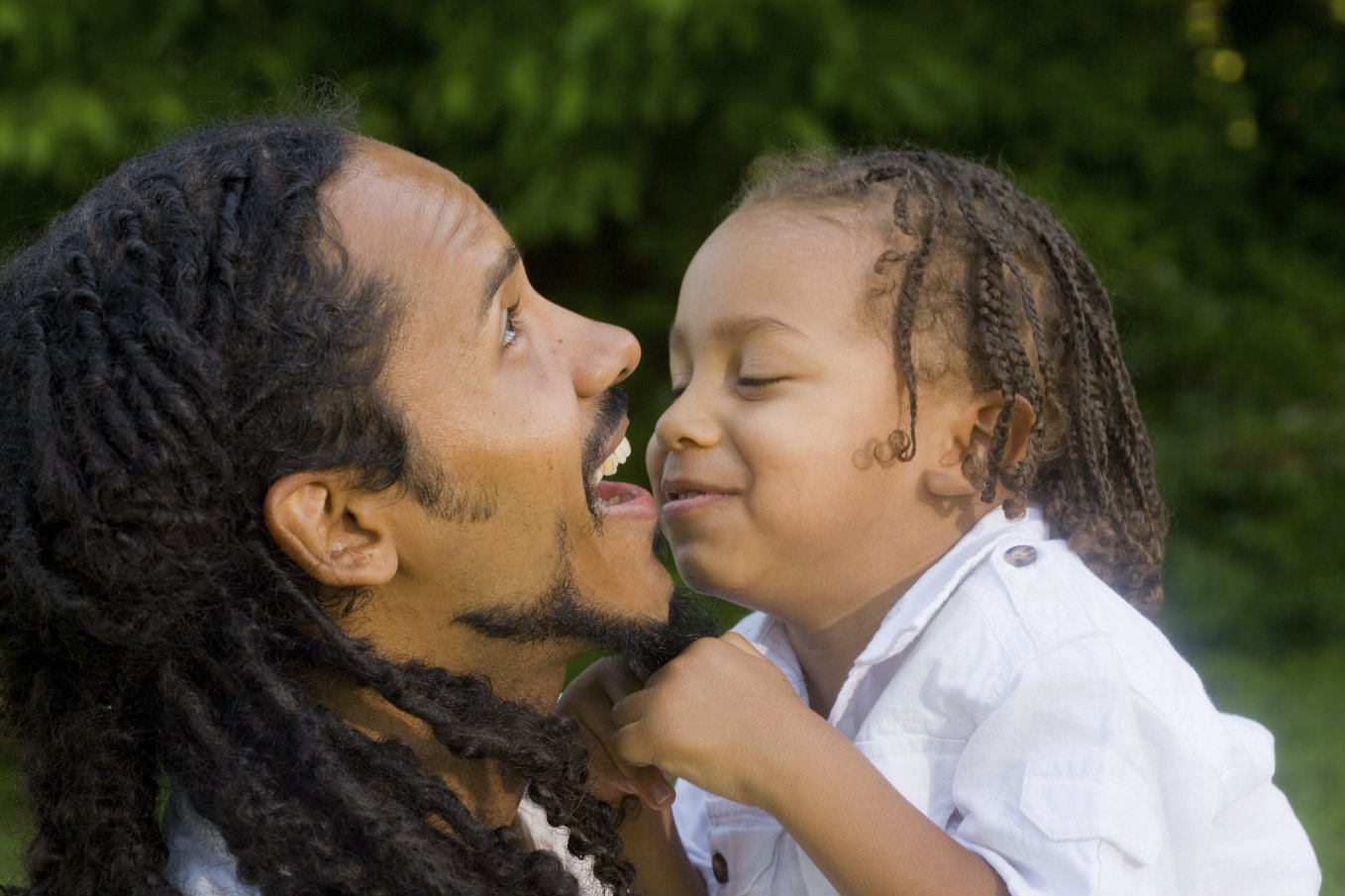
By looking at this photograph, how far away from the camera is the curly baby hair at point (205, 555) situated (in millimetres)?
1795

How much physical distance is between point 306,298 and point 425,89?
336 cm

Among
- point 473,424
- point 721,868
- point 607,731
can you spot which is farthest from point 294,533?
point 721,868

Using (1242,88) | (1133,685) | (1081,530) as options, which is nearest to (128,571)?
(1133,685)

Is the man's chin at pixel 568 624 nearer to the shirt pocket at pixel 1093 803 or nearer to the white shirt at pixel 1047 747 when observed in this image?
the white shirt at pixel 1047 747

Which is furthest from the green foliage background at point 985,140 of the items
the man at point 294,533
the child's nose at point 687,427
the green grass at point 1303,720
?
the child's nose at point 687,427

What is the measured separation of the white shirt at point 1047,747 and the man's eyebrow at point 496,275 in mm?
875

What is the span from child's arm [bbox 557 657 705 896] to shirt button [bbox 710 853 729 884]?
104 mm

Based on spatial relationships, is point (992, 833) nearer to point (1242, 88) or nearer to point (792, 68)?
point (792, 68)

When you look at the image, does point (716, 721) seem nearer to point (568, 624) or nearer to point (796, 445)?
point (568, 624)

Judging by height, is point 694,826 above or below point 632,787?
below

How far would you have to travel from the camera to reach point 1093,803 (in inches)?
77.4

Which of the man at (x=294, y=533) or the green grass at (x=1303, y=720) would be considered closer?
the man at (x=294, y=533)

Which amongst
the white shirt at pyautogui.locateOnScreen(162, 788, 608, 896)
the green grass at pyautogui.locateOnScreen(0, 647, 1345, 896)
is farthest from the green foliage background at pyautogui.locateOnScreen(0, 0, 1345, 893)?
the white shirt at pyautogui.locateOnScreen(162, 788, 608, 896)

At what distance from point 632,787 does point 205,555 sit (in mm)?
846
